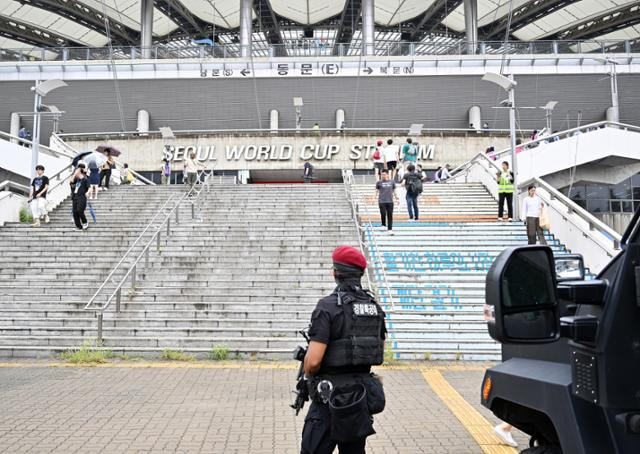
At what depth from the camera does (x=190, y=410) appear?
6.09m

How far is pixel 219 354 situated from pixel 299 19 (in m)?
47.0

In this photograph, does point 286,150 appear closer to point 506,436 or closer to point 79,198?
point 79,198

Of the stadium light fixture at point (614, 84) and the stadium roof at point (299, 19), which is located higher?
the stadium roof at point (299, 19)

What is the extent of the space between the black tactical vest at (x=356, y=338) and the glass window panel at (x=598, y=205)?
2802 centimetres

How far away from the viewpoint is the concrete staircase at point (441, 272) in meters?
9.39

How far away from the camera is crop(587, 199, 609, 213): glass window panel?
2769cm

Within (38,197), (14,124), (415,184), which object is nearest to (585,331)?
(415,184)

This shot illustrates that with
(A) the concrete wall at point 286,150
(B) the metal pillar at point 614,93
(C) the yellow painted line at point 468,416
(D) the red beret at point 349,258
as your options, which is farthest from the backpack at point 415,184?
(B) the metal pillar at point 614,93

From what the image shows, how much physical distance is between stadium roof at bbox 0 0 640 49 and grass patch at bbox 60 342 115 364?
119ft

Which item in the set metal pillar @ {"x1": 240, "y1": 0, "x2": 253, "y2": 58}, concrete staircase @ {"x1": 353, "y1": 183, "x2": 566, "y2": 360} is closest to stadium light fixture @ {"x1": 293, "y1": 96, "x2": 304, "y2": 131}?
metal pillar @ {"x1": 240, "y1": 0, "x2": 253, "y2": 58}

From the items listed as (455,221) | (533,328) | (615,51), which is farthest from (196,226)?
(615,51)

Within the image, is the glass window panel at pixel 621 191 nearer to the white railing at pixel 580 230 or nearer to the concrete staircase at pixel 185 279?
the white railing at pixel 580 230

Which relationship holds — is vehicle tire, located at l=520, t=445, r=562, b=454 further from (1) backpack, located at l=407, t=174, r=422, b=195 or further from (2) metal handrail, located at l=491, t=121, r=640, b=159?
(2) metal handrail, located at l=491, t=121, r=640, b=159

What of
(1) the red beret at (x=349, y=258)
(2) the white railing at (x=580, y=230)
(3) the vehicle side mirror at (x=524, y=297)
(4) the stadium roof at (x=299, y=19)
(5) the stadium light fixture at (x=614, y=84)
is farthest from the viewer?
(4) the stadium roof at (x=299, y=19)
